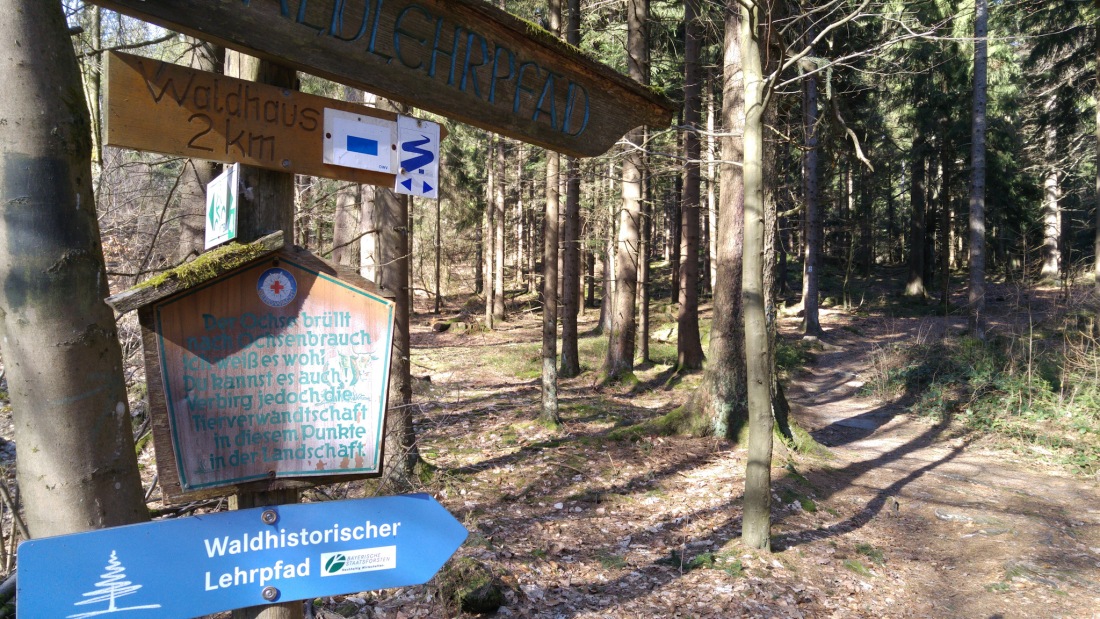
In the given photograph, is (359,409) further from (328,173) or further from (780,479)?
(780,479)

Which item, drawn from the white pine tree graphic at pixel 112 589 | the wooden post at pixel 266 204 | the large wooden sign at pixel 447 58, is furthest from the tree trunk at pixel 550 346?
the white pine tree graphic at pixel 112 589

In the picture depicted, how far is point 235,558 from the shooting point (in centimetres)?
198

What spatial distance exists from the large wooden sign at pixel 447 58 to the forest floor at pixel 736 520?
2639mm

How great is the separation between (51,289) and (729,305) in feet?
25.5

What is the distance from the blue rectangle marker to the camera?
2371mm

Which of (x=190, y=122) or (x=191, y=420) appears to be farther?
(x=190, y=122)

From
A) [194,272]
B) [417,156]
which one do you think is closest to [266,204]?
[194,272]

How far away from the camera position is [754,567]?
5.62m

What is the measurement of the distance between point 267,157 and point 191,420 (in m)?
0.90

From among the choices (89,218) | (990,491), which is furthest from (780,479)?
(89,218)

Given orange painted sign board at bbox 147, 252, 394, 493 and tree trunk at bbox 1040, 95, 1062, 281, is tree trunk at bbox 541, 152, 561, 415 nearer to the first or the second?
orange painted sign board at bbox 147, 252, 394, 493

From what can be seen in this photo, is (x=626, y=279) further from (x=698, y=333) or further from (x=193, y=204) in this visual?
(x=193, y=204)

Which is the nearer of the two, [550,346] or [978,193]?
[550,346]

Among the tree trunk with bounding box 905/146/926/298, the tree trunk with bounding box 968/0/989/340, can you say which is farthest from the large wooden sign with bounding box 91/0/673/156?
the tree trunk with bounding box 905/146/926/298
